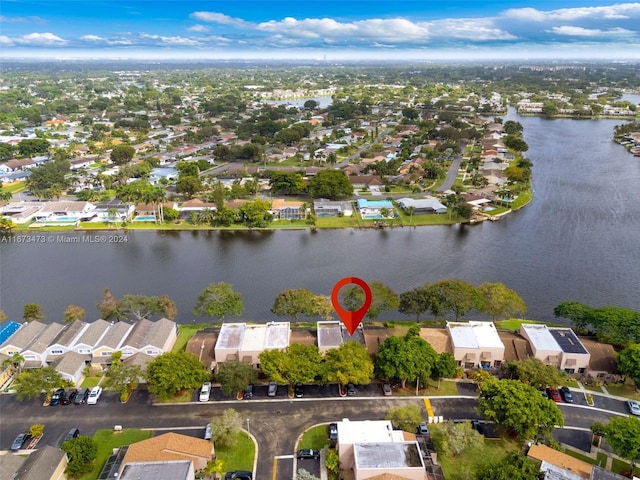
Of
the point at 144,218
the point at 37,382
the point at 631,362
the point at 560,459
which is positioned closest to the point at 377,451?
the point at 560,459

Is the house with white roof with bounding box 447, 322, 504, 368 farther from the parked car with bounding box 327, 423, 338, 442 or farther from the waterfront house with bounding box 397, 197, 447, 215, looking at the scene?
the waterfront house with bounding box 397, 197, 447, 215

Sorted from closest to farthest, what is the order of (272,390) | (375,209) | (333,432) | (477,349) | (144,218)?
(333,432)
(272,390)
(477,349)
(144,218)
(375,209)

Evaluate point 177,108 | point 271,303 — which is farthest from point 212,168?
→ point 177,108

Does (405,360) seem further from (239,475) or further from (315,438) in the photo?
(239,475)

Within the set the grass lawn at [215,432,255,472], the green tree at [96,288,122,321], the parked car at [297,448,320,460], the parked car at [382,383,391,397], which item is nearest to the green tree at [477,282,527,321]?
the parked car at [382,383,391,397]

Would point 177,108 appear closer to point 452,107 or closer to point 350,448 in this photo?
point 452,107

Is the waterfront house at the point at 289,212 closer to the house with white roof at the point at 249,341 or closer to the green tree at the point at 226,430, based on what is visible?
the house with white roof at the point at 249,341

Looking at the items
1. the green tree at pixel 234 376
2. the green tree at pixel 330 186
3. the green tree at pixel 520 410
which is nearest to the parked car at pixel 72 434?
the green tree at pixel 234 376
